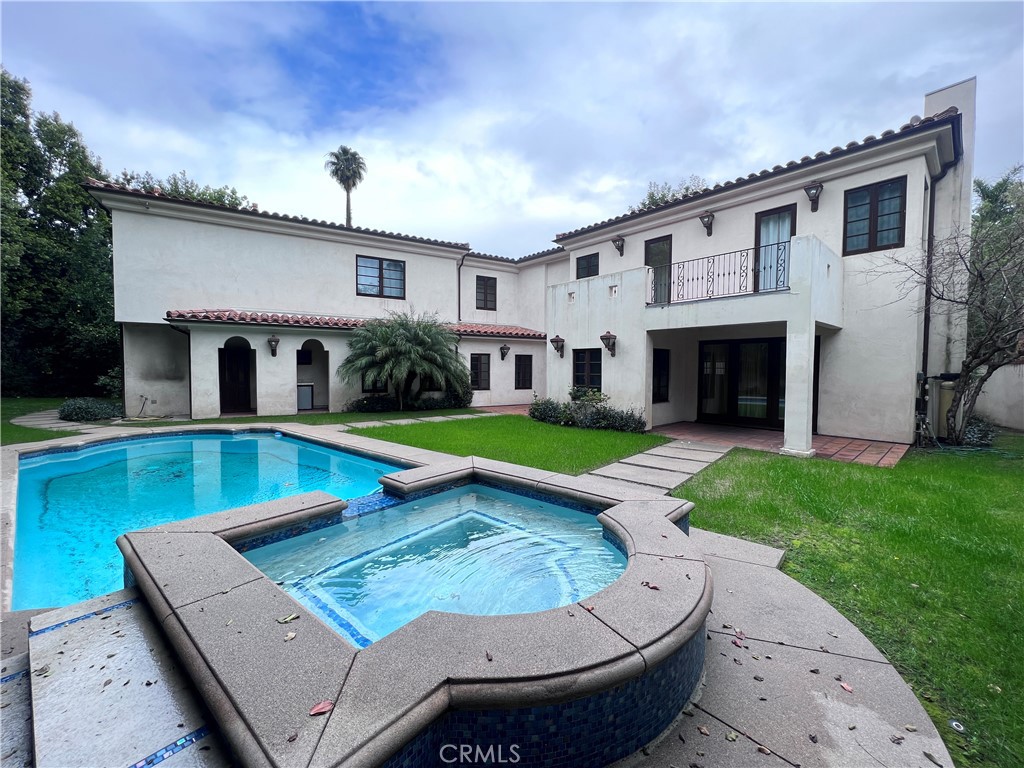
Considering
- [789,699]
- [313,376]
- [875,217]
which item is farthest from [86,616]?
[313,376]

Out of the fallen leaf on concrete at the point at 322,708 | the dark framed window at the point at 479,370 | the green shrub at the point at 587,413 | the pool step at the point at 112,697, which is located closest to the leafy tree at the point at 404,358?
the dark framed window at the point at 479,370

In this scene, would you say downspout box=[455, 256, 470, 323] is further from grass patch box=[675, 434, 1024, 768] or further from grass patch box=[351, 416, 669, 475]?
grass patch box=[675, 434, 1024, 768]

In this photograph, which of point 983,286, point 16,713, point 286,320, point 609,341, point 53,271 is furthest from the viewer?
point 53,271

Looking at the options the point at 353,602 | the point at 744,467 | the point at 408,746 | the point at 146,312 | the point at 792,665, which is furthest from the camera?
the point at 146,312

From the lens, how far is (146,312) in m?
Answer: 13.9

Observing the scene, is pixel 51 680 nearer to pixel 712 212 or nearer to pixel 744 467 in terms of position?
pixel 744 467

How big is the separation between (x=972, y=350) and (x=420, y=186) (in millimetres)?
19012

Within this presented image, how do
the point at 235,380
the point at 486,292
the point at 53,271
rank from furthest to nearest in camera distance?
the point at 486,292
the point at 53,271
the point at 235,380

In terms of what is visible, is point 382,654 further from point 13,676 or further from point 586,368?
point 586,368

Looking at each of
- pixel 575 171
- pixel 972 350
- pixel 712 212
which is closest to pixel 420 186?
pixel 575 171

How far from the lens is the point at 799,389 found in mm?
8789

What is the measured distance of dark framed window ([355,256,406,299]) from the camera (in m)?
17.7

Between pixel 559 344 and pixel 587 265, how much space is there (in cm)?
393

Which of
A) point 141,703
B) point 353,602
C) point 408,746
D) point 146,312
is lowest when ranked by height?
point 353,602
